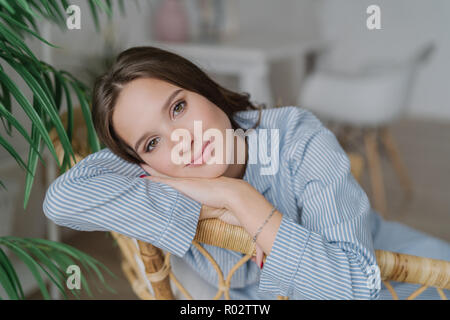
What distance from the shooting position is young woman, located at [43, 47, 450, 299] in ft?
2.18

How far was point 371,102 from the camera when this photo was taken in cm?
218

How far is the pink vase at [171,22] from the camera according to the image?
2.34 m

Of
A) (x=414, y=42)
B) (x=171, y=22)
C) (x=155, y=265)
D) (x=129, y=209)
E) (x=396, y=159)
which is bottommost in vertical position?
(x=396, y=159)

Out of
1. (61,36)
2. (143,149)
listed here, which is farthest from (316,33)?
(143,149)

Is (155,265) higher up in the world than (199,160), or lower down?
lower down

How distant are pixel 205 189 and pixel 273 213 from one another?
113 mm

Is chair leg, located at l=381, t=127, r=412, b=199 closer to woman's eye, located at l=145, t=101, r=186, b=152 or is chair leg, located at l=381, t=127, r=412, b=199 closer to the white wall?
the white wall

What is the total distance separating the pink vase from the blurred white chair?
2.48ft

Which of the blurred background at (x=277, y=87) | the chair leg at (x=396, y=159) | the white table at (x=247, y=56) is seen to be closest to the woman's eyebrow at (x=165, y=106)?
the blurred background at (x=277, y=87)

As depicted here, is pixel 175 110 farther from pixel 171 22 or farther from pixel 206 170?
pixel 171 22

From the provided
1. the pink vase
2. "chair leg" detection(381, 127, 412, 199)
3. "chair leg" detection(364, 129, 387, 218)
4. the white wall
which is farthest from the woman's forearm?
the white wall

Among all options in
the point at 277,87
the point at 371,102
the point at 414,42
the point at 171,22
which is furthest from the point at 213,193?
the point at 414,42

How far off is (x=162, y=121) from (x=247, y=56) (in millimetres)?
1424
